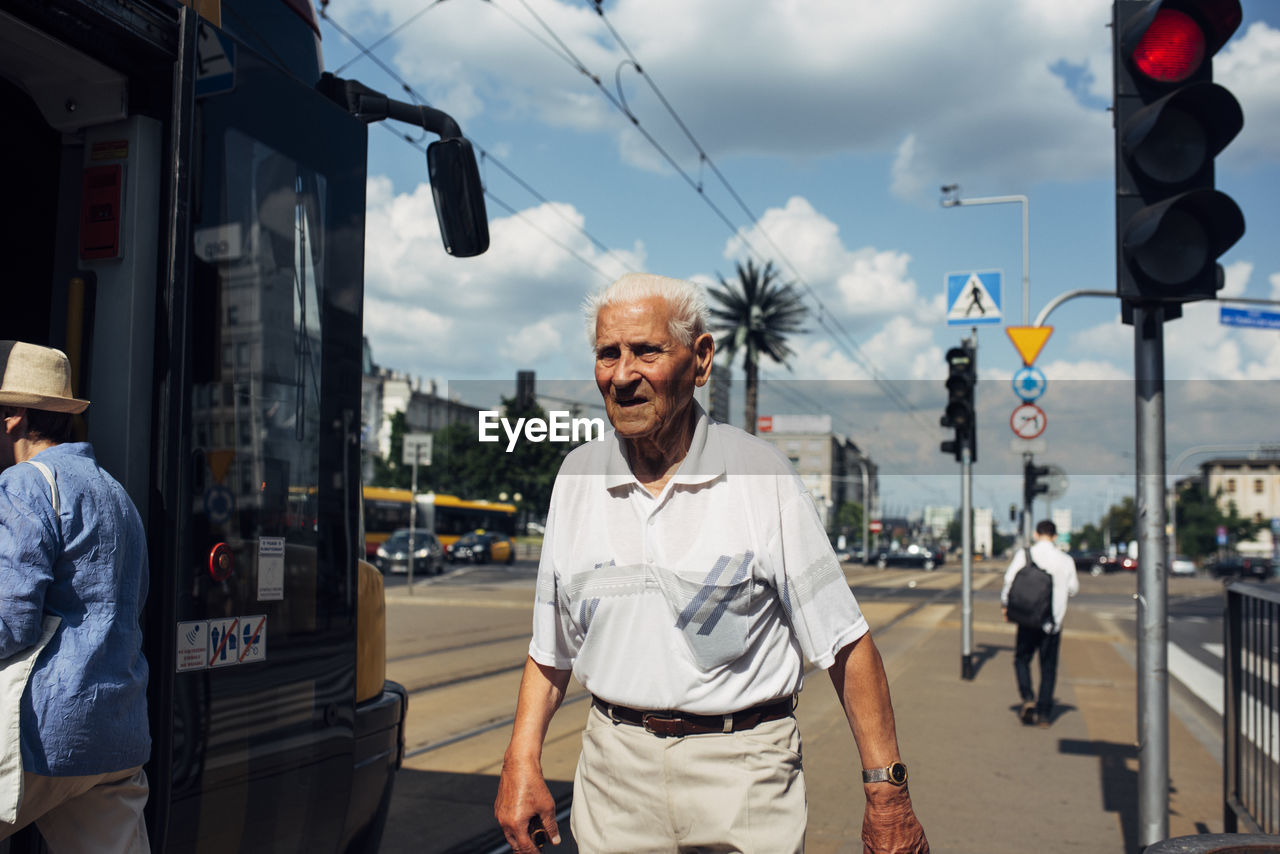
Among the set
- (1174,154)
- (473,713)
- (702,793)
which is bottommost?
(473,713)

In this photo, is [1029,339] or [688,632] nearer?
[688,632]

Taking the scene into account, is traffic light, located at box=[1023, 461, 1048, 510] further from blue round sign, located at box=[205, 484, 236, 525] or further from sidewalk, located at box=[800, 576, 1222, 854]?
blue round sign, located at box=[205, 484, 236, 525]

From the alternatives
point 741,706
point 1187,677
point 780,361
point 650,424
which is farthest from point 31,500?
point 780,361

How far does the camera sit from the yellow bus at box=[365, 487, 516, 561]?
43.0m

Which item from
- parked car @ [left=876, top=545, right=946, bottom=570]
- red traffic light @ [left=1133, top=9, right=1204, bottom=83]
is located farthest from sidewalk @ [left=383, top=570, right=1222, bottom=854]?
parked car @ [left=876, top=545, right=946, bottom=570]

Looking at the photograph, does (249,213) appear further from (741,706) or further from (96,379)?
(741,706)

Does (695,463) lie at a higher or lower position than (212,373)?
lower

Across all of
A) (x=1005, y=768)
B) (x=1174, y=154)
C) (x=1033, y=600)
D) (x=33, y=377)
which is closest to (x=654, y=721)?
(x=33, y=377)

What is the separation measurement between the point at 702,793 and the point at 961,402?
10877mm

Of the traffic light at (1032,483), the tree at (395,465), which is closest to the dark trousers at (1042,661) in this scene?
the traffic light at (1032,483)

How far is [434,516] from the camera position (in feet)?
160

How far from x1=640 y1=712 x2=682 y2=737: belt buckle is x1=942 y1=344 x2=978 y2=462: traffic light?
10696 millimetres

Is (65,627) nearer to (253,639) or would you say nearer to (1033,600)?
(253,639)

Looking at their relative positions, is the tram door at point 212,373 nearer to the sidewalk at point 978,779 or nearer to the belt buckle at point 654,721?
the belt buckle at point 654,721
